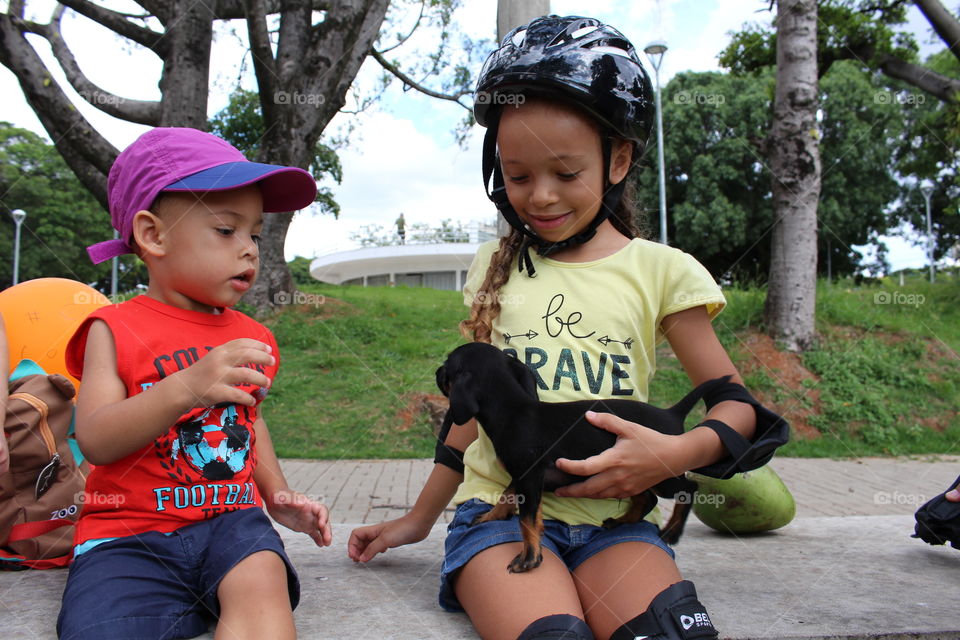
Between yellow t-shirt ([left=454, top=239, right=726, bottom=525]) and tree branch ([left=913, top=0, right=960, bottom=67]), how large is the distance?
11.0m

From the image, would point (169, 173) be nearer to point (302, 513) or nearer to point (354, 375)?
point (302, 513)

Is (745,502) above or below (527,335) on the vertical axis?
below

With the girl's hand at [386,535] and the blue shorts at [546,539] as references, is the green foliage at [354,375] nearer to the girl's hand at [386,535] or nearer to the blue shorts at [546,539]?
the girl's hand at [386,535]

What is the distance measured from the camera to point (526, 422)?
5.87 feet

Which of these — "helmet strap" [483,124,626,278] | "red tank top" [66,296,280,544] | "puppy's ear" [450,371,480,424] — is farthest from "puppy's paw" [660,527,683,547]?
"red tank top" [66,296,280,544]

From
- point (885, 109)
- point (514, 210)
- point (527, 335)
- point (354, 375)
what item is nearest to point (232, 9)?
point (354, 375)

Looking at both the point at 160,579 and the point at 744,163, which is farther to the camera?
the point at 744,163

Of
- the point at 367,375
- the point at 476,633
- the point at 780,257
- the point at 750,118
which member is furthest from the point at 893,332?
the point at 750,118

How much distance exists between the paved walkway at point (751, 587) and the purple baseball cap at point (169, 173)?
1112mm

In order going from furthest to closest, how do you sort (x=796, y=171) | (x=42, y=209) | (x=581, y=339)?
(x=42, y=209)
(x=796, y=171)
(x=581, y=339)

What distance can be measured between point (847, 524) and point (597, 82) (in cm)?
232

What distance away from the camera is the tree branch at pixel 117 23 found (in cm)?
840

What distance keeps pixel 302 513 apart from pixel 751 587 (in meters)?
1.40

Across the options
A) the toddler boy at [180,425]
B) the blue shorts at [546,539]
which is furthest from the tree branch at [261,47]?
the blue shorts at [546,539]
